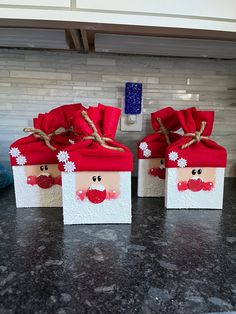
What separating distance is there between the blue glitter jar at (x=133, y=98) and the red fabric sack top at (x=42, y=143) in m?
0.21

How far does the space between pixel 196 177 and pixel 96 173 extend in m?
0.27

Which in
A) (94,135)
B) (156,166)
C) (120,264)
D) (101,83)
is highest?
(101,83)

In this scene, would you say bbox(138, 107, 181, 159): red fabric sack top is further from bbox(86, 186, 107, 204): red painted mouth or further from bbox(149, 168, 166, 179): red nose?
bbox(86, 186, 107, 204): red painted mouth

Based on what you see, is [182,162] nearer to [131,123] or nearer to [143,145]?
[143,145]

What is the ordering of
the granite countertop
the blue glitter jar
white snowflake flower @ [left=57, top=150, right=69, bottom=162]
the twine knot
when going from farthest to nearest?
1. the blue glitter jar
2. the twine knot
3. white snowflake flower @ [left=57, top=150, right=69, bottom=162]
4. the granite countertop

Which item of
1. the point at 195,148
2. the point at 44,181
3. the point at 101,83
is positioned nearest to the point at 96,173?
the point at 44,181

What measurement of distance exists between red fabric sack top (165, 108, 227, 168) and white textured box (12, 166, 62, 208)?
1.00 feet

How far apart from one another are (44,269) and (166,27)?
1.77 feet

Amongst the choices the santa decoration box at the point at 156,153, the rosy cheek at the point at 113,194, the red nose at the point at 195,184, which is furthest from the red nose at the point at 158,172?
the rosy cheek at the point at 113,194

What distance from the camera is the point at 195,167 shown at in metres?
0.64

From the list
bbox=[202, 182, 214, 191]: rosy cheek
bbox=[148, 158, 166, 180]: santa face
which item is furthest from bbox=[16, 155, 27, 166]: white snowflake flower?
bbox=[202, 182, 214, 191]: rosy cheek

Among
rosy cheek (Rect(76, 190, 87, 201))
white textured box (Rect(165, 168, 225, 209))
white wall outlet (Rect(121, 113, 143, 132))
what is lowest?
white textured box (Rect(165, 168, 225, 209))

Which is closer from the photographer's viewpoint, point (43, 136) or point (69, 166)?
point (69, 166)

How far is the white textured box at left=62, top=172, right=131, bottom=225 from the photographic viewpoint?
55cm
